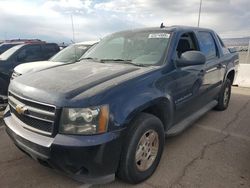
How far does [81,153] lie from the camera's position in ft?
7.86

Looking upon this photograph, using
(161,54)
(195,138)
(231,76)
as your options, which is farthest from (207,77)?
(231,76)

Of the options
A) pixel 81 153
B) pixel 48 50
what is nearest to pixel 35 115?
pixel 81 153

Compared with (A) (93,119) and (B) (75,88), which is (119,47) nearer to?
(B) (75,88)

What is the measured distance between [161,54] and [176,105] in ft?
2.38

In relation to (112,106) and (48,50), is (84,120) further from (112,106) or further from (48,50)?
(48,50)

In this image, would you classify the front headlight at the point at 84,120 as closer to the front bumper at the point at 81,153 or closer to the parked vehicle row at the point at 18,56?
the front bumper at the point at 81,153

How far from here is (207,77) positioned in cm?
450

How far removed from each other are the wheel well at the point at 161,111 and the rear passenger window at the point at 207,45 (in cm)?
170

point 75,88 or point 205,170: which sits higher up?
point 75,88

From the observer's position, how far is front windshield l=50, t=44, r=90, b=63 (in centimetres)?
696

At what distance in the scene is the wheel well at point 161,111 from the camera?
3.18 meters

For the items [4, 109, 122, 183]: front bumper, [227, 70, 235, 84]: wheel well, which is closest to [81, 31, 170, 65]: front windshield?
[4, 109, 122, 183]: front bumper

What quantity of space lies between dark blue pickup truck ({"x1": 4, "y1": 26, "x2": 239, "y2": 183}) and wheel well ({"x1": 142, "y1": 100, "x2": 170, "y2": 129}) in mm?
14

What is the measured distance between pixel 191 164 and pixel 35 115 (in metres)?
2.10
